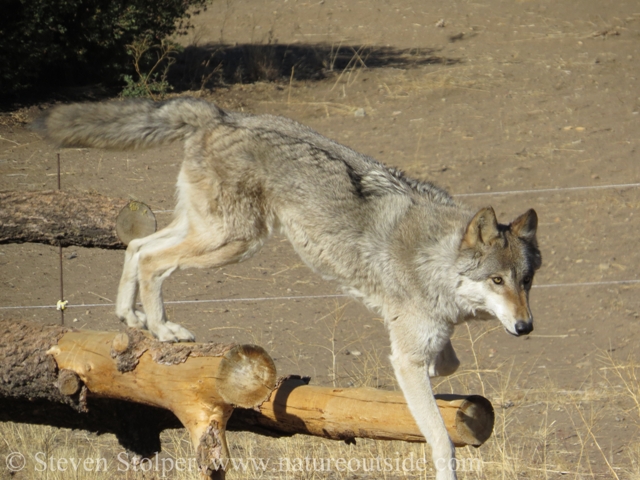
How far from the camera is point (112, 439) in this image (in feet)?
24.5

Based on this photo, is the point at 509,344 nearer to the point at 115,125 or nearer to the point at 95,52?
the point at 115,125

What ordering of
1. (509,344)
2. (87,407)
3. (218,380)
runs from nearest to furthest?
1. (218,380)
2. (87,407)
3. (509,344)

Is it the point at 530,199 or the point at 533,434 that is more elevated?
the point at 530,199

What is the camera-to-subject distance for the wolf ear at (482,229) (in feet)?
17.2

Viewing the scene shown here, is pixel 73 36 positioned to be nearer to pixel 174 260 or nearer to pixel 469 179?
pixel 469 179

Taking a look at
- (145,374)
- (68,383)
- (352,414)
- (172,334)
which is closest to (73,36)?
(172,334)

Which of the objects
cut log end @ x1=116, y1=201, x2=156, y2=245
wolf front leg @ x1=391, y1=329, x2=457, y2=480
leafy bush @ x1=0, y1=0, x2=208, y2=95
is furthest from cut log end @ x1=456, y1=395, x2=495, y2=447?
leafy bush @ x1=0, y1=0, x2=208, y2=95

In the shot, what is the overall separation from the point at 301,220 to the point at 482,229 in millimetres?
1338

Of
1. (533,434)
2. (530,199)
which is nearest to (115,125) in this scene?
(533,434)

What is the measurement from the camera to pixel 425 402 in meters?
4.97

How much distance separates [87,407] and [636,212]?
856 centimetres

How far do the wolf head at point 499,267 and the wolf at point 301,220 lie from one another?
2 cm

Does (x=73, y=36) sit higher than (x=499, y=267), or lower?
lower

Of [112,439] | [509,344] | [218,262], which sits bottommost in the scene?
[112,439]
